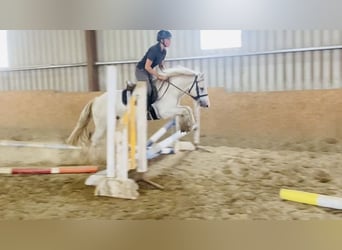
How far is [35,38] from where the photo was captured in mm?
1629

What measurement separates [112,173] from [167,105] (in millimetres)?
334

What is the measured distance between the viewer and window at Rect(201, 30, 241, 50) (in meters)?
1.59

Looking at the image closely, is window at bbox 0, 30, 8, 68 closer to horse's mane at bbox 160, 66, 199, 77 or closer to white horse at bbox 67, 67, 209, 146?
white horse at bbox 67, 67, 209, 146

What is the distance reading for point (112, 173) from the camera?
1.60 metres

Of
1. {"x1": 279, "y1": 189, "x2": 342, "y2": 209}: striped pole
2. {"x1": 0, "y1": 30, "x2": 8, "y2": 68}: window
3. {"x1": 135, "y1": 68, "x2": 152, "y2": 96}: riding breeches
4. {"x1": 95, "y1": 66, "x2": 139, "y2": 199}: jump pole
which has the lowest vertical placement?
{"x1": 279, "y1": 189, "x2": 342, "y2": 209}: striped pole

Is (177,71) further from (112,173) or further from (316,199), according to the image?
(316,199)

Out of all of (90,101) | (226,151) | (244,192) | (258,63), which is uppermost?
(258,63)

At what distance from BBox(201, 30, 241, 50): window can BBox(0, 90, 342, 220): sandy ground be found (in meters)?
0.34

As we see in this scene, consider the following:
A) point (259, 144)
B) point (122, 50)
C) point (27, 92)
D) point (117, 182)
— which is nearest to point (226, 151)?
point (259, 144)

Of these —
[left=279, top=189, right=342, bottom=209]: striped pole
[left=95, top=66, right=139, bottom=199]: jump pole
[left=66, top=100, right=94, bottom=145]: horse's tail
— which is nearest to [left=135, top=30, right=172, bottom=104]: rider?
[left=95, top=66, right=139, bottom=199]: jump pole

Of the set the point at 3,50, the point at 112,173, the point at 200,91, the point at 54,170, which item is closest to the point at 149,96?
the point at 200,91

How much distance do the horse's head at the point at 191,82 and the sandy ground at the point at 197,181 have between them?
137mm

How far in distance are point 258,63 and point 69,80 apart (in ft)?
2.38

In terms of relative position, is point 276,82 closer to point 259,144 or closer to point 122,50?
point 259,144
